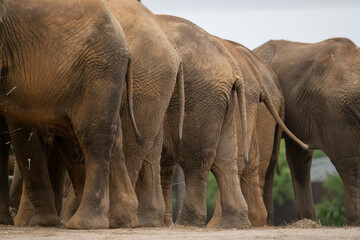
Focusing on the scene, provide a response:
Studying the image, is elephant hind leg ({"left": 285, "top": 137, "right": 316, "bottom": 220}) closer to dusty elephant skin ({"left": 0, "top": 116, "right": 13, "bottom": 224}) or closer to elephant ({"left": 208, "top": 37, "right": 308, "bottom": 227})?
elephant ({"left": 208, "top": 37, "right": 308, "bottom": 227})

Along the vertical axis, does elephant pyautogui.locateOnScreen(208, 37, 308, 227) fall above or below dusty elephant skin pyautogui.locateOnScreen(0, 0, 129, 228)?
below

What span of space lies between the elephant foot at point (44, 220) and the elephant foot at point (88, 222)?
2.44ft

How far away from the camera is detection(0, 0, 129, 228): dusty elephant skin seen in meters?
8.64

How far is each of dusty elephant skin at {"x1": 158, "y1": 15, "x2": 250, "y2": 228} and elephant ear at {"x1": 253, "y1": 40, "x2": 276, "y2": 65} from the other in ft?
12.6

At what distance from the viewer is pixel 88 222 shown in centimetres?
870

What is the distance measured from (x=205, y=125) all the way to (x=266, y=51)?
4664 millimetres

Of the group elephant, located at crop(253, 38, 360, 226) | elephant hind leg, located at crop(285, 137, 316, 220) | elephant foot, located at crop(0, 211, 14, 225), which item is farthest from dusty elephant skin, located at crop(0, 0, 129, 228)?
elephant hind leg, located at crop(285, 137, 316, 220)

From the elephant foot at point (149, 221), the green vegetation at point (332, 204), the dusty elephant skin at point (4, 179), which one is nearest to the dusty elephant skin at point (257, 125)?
the elephant foot at point (149, 221)

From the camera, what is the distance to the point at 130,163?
9.71m

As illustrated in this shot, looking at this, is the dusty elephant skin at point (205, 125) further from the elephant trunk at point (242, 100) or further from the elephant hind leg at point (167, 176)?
the elephant hind leg at point (167, 176)

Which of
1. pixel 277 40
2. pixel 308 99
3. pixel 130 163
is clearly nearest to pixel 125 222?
pixel 130 163

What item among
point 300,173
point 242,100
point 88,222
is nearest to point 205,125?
point 242,100

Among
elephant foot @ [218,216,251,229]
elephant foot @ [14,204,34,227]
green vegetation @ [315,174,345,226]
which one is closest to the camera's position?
elephant foot @ [14,204,34,227]

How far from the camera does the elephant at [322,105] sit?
13469 mm
